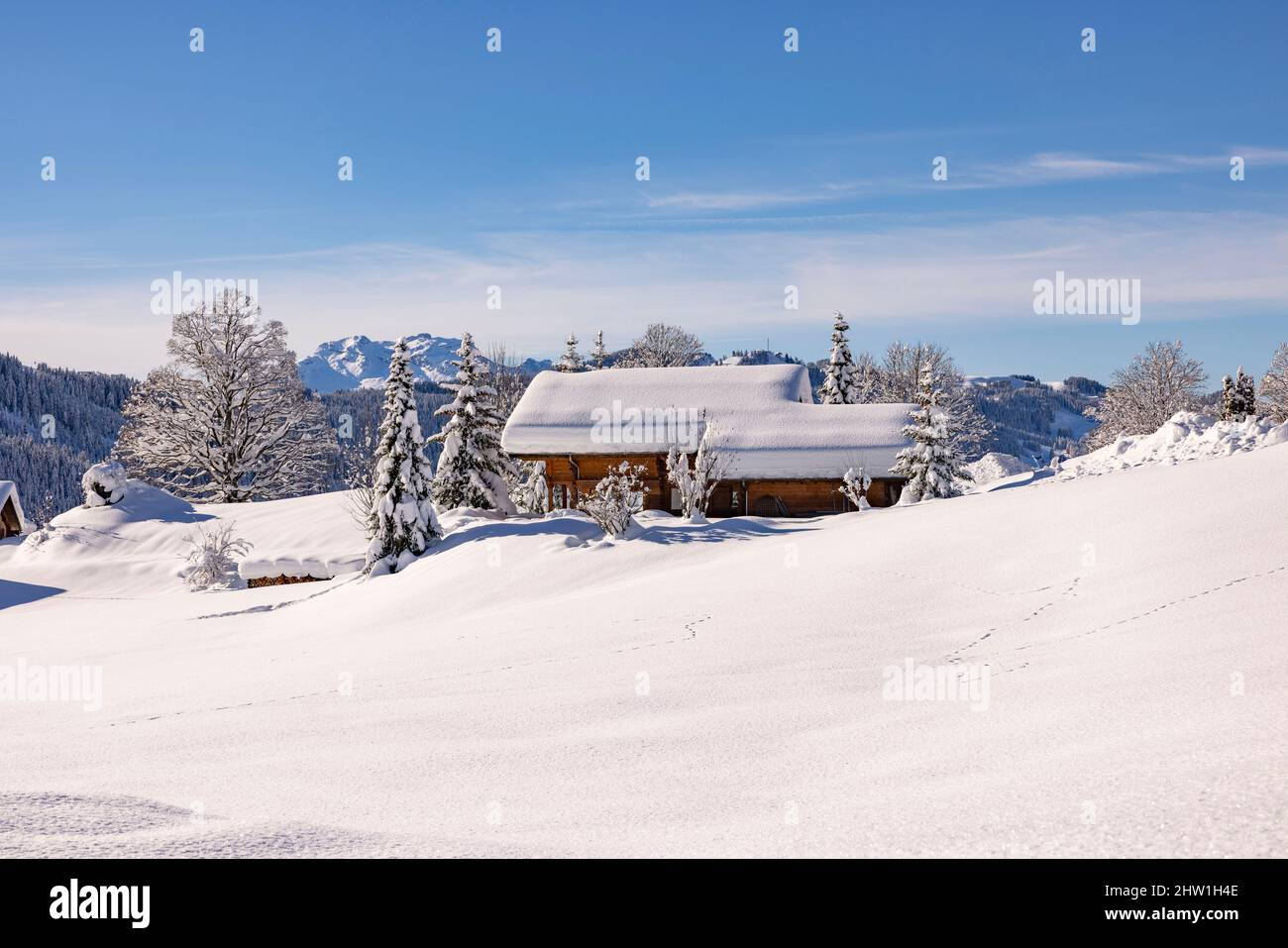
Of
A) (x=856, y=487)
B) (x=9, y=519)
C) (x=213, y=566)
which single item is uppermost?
(x=856, y=487)

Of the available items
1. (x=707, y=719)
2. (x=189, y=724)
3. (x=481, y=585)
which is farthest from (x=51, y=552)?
(x=707, y=719)

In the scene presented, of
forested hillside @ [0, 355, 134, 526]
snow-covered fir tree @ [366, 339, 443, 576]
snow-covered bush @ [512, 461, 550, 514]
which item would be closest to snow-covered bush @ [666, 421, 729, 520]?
snow-covered fir tree @ [366, 339, 443, 576]

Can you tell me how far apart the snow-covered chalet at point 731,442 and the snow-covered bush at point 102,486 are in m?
16.7

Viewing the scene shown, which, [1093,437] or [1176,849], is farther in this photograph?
[1093,437]

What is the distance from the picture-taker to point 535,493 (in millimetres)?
32781

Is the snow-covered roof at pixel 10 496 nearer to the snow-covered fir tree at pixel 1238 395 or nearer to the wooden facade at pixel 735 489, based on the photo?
the wooden facade at pixel 735 489

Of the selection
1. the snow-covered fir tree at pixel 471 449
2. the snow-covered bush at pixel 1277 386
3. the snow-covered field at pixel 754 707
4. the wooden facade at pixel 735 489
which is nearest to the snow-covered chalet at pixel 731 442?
the wooden facade at pixel 735 489

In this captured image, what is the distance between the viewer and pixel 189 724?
7684 millimetres

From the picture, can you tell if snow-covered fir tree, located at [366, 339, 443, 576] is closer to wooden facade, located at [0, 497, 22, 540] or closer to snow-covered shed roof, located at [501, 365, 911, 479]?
snow-covered shed roof, located at [501, 365, 911, 479]

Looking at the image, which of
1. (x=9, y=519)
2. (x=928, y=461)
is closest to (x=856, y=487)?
(x=928, y=461)

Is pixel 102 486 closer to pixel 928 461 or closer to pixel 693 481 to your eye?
pixel 693 481

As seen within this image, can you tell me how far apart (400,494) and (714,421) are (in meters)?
12.8

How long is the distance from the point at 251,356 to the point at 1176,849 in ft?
144
